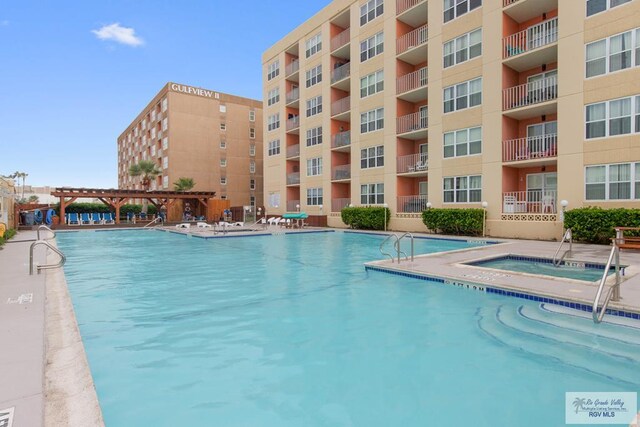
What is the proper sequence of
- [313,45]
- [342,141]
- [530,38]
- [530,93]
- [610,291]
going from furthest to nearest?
[313,45] → [342,141] → [530,38] → [530,93] → [610,291]

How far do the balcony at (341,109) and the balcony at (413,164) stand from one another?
22.6 feet

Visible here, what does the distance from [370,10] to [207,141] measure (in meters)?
30.7

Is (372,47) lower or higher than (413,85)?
higher

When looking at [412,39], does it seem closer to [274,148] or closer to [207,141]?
[274,148]

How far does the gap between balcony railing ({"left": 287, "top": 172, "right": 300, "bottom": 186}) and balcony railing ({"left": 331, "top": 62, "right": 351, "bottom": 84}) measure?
9154 mm

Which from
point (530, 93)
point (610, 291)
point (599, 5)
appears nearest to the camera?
point (610, 291)

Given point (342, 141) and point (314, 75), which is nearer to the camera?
point (342, 141)

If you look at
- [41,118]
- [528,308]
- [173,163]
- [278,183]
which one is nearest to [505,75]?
[528,308]

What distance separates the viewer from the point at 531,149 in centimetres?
1884

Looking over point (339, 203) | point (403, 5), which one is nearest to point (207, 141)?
point (339, 203)

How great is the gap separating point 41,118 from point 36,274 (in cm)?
4302

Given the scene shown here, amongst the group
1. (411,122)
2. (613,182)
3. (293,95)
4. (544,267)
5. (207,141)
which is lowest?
(544,267)

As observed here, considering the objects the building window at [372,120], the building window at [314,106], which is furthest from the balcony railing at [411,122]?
the building window at [314,106]

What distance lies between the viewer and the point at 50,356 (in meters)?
4.50
